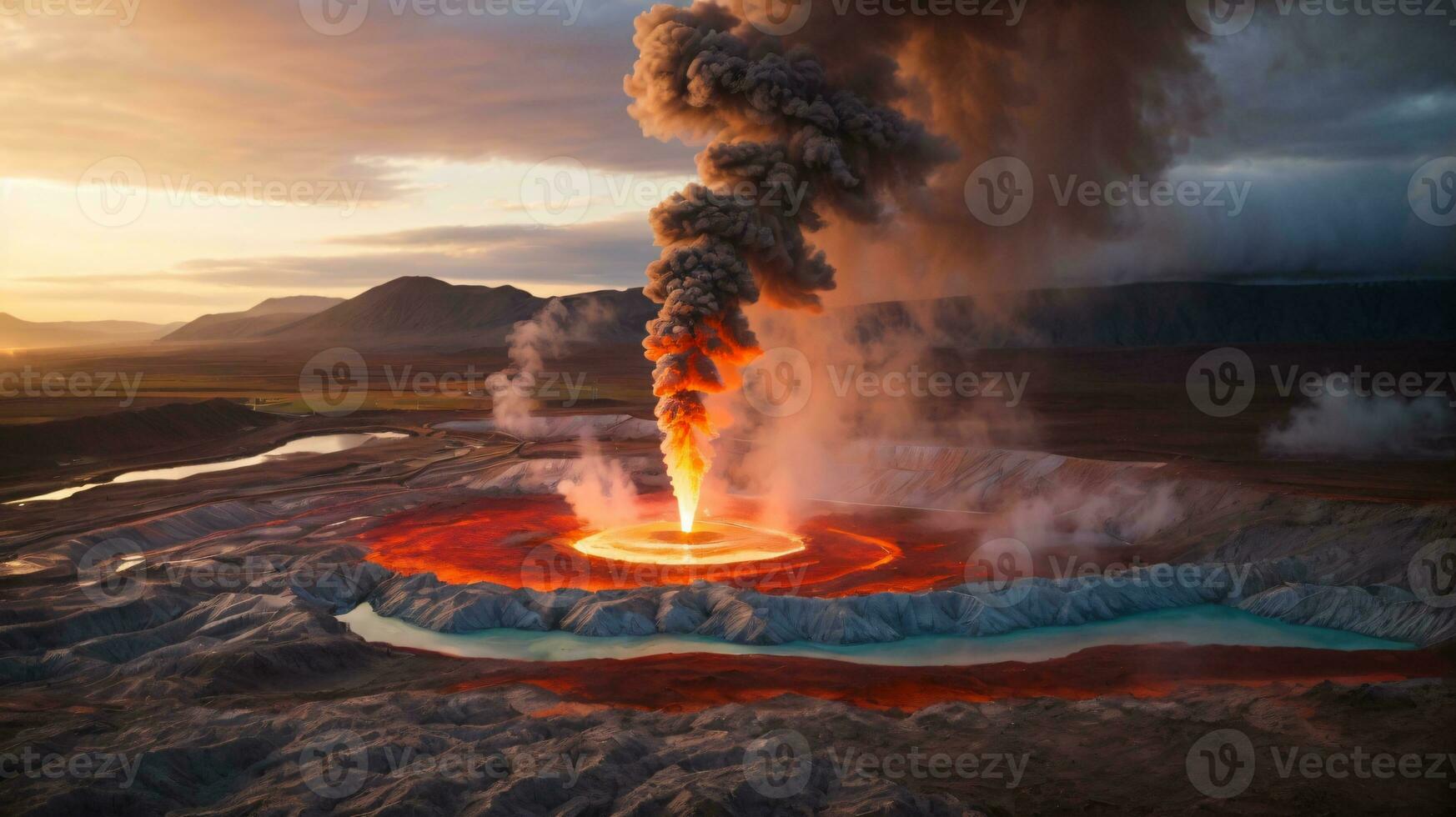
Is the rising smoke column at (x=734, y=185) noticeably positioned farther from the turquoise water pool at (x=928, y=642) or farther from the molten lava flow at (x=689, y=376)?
the turquoise water pool at (x=928, y=642)

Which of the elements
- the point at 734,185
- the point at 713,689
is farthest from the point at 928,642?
the point at 734,185

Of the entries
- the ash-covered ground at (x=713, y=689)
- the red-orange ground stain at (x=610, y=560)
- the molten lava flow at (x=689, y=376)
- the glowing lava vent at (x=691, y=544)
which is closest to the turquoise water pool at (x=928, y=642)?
the ash-covered ground at (x=713, y=689)

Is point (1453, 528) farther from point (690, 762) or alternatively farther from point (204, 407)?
point (204, 407)

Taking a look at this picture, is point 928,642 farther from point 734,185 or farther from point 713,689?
point 734,185

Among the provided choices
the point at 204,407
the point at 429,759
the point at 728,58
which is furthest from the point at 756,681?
the point at 204,407

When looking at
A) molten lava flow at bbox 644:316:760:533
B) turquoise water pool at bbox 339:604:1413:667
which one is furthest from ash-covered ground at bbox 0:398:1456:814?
molten lava flow at bbox 644:316:760:533

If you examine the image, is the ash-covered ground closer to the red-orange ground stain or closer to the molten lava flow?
the red-orange ground stain
